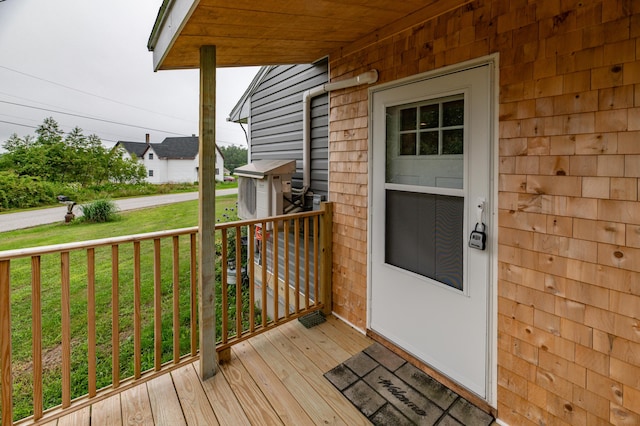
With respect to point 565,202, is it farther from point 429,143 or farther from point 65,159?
point 65,159

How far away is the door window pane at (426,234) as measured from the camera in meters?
1.89

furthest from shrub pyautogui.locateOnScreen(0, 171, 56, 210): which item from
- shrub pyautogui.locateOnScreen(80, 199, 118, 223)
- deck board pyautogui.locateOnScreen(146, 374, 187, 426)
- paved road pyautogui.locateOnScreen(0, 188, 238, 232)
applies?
deck board pyautogui.locateOnScreen(146, 374, 187, 426)

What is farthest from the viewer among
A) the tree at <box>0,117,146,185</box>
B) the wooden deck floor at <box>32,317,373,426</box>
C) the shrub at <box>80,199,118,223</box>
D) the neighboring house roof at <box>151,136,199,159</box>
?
the neighboring house roof at <box>151,136,199,159</box>

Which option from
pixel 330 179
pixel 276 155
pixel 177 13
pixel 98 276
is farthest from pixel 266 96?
pixel 98 276

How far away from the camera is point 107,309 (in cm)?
358

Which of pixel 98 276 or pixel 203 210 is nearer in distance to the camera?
pixel 203 210

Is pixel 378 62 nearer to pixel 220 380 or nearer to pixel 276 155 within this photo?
pixel 276 155

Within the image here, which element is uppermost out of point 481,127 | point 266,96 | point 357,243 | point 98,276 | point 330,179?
point 266,96

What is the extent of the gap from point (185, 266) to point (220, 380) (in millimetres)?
4083

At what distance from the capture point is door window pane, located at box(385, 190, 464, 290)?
1.89 meters

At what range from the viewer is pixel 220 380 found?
79.0 inches

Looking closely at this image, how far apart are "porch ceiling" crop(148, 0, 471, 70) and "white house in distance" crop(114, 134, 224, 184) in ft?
6.46

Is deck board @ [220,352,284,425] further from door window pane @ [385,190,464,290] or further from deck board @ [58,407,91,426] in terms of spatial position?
door window pane @ [385,190,464,290]

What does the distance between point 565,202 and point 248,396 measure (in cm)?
208
